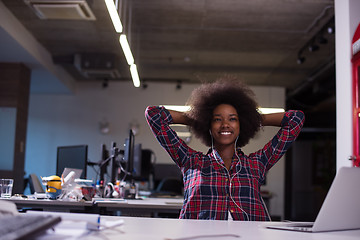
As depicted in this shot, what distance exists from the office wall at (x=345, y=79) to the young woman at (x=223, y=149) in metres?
1.91

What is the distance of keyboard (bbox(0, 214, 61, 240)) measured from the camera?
3.10 ft

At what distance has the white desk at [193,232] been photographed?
4.13ft

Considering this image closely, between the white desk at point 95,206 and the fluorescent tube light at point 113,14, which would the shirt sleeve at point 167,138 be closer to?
the white desk at point 95,206

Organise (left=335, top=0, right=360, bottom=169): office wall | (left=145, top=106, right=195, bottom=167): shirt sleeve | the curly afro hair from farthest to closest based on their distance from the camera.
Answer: (left=335, top=0, right=360, bottom=169): office wall
the curly afro hair
(left=145, top=106, right=195, bottom=167): shirt sleeve

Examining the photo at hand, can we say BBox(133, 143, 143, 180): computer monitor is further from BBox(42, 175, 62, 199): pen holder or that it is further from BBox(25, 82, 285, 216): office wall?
BBox(25, 82, 285, 216): office wall

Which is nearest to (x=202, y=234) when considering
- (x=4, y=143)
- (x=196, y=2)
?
(x=196, y=2)

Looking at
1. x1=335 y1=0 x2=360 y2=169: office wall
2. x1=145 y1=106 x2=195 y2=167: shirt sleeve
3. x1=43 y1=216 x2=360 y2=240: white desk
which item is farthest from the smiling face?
x1=335 y1=0 x2=360 y2=169: office wall

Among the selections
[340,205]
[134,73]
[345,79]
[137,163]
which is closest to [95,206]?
[137,163]

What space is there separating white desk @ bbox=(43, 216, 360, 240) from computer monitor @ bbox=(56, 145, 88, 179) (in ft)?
7.44

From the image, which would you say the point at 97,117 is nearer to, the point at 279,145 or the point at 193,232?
the point at 279,145

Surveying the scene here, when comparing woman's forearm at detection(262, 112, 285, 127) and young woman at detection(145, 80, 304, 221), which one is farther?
woman's forearm at detection(262, 112, 285, 127)

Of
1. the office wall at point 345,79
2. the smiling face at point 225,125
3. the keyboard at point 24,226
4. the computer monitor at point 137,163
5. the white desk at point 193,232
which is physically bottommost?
the white desk at point 193,232

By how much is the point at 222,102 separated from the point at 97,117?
7.77m

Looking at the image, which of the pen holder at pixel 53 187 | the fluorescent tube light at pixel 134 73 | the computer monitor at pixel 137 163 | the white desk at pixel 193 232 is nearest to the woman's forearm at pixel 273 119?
the white desk at pixel 193 232
